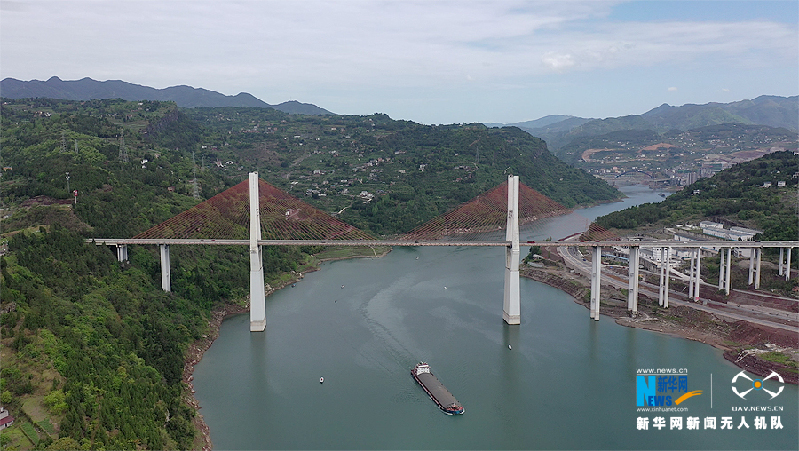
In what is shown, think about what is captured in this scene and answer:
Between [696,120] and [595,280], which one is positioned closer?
[595,280]

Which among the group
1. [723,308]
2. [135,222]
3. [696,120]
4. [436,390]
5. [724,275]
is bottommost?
[436,390]

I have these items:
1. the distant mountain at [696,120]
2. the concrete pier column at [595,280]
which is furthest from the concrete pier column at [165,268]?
the distant mountain at [696,120]

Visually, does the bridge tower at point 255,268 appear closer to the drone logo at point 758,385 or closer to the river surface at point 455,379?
the river surface at point 455,379

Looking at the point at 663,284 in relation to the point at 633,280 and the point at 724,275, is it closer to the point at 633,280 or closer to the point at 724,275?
the point at 633,280

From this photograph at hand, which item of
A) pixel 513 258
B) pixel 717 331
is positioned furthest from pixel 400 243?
pixel 717 331

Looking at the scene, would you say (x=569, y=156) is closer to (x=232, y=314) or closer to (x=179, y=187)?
(x=179, y=187)

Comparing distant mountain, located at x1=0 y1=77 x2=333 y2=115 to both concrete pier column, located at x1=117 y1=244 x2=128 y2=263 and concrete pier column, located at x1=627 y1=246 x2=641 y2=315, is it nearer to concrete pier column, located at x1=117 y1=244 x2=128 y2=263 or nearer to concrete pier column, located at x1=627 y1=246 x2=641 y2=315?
concrete pier column, located at x1=117 y1=244 x2=128 y2=263
